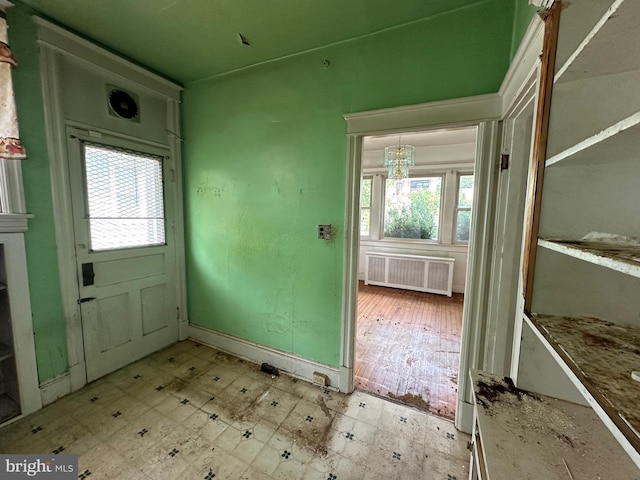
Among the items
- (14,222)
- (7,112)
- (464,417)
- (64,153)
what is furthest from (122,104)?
(464,417)

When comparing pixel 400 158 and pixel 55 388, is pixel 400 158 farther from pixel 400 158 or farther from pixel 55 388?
pixel 55 388

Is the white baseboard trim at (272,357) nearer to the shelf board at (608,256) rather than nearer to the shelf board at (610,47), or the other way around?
the shelf board at (608,256)

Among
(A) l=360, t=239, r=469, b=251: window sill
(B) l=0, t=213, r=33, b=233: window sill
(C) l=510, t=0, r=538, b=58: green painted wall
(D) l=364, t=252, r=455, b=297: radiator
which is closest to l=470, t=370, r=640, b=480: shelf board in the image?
(C) l=510, t=0, r=538, b=58: green painted wall

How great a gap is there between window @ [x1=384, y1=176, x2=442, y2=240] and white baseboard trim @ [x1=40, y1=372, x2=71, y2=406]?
15.4ft

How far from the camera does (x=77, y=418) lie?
170 cm

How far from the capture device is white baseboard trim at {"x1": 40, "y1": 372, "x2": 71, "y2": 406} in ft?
5.88

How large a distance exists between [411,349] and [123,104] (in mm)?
3587

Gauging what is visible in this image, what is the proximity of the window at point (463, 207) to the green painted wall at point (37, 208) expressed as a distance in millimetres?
5089

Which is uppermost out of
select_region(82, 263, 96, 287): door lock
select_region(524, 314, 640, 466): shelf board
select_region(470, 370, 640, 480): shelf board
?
select_region(524, 314, 640, 466): shelf board

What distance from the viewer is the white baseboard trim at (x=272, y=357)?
204cm

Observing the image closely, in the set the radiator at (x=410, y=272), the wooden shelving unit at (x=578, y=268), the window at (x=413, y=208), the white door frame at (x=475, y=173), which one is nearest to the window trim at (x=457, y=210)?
the window at (x=413, y=208)

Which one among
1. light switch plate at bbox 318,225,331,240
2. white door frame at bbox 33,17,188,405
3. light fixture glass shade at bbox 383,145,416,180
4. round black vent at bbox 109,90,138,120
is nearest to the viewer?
white door frame at bbox 33,17,188,405

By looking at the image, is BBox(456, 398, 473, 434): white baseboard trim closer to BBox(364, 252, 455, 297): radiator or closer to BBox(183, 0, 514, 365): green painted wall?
BBox(183, 0, 514, 365): green painted wall

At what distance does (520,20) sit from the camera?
49.7 inches
